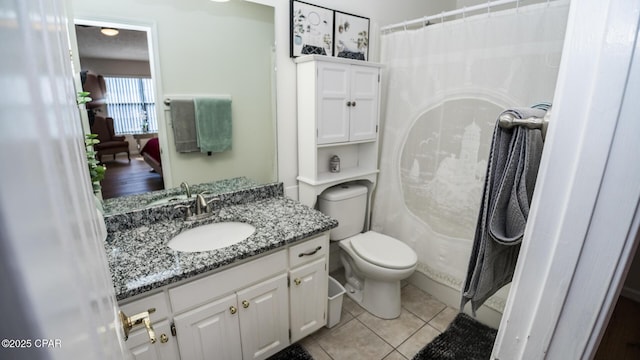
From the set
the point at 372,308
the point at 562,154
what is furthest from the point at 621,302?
the point at 562,154

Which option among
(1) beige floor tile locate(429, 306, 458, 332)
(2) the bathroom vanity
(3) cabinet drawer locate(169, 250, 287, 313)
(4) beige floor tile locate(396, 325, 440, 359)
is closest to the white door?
(2) the bathroom vanity

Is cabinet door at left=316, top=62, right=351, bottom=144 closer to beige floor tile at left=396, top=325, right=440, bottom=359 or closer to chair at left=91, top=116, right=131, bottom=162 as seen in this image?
chair at left=91, top=116, right=131, bottom=162

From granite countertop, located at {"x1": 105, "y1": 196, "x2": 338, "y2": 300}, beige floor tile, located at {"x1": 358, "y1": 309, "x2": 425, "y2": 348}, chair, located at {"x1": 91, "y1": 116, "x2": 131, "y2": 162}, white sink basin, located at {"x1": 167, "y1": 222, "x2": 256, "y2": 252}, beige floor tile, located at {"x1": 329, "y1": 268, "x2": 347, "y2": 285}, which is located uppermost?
chair, located at {"x1": 91, "y1": 116, "x2": 131, "y2": 162}

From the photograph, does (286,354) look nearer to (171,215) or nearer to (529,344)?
(171,215)

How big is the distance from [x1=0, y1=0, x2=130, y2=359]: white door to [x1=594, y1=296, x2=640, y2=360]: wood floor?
1.19 metres

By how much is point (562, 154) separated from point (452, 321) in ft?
6.53

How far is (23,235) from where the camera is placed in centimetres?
19

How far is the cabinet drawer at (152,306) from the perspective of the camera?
1048 mm

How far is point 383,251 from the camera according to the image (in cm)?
198

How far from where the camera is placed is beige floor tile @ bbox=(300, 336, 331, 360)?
5.55 feet

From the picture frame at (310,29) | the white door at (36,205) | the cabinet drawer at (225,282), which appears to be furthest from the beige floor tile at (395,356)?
the picture frame at (310,29)

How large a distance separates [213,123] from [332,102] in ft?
2.39

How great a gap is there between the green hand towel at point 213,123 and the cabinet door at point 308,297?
832mm

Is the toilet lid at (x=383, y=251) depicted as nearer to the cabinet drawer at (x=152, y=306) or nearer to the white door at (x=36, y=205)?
the cabinet drawer at (x=152, y=306)
